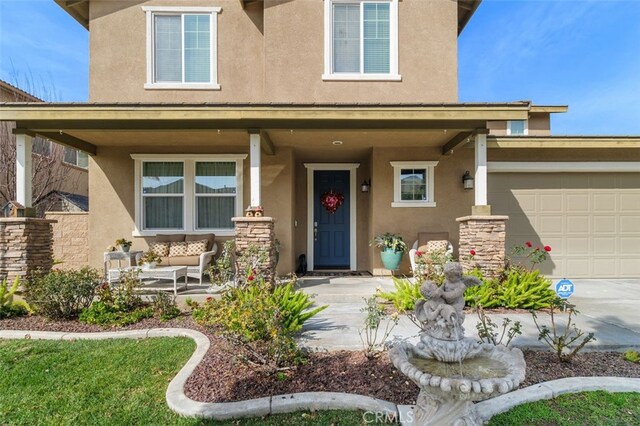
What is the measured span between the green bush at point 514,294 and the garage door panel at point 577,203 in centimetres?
344

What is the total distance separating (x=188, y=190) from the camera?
25.2 feet

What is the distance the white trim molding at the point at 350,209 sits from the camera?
27.5ft

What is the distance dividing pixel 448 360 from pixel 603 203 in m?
7.85

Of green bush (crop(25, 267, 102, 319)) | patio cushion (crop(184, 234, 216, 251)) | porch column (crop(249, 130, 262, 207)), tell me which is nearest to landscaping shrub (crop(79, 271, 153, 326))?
green bush (crop(25, 267, 102, 319))

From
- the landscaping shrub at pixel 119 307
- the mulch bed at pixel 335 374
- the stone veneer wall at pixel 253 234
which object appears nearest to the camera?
the mulch bed at pixel 335 374

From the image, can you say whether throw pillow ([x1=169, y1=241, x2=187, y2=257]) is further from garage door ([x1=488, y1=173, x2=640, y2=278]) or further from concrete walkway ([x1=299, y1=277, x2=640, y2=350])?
garage door ([x1=488, y1=173, x2=640, y2=278])

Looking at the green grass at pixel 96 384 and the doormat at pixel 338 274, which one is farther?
the doormat at pixel 338 274

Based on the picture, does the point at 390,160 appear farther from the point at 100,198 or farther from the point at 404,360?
the point at 100,198

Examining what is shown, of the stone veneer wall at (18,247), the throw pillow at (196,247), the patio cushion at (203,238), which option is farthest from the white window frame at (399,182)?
the stone veneer wall at (18,247)

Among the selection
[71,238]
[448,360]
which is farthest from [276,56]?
[448,360]

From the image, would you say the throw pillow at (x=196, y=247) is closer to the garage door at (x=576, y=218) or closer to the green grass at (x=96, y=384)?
the green grass at (x=96, y=384)

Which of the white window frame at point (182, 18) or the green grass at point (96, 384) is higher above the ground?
the white window frame at point (182, 18)

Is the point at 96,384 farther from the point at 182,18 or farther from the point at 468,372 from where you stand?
the point at 182,18
